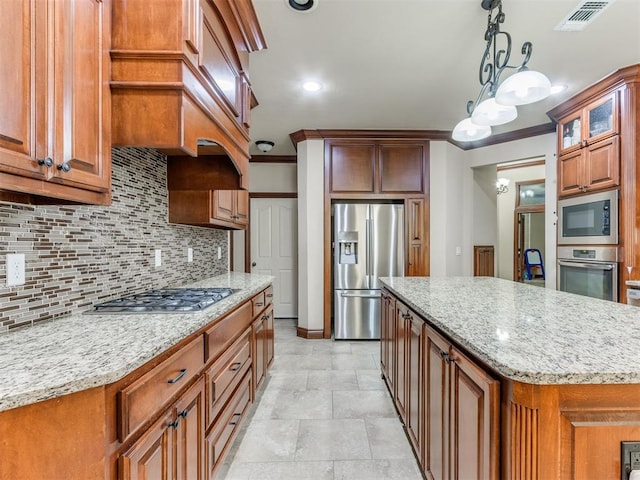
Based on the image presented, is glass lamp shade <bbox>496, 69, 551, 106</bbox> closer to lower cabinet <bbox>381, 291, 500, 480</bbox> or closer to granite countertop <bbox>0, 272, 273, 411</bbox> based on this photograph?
lower cabinet <bbox>381, 291, 500, 480</bbox>

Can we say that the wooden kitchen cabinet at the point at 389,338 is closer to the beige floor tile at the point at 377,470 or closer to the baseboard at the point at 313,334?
the beige floor tile at the point at 377,470

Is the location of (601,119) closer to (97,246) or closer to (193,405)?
(193,405)

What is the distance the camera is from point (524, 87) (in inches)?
64.2

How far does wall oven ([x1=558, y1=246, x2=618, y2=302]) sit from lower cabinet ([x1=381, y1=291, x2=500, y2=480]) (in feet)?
6.94

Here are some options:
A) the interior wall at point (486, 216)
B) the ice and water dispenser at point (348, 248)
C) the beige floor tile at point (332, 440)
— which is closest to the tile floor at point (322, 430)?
the beige floor tile at point (332, 440)

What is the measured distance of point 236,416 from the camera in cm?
190

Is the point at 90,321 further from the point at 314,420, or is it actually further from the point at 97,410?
the point at 314,420

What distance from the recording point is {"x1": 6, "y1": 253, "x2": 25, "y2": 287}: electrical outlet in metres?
1.11

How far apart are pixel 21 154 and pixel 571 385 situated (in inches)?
59.8

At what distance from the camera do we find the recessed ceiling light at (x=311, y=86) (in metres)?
2.85

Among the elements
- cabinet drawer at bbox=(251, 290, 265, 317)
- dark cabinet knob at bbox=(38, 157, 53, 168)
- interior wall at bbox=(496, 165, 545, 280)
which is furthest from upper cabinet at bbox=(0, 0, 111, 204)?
interior wall at bbox=(496, 165, 545, 280)

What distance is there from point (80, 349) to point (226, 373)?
847 millimetres

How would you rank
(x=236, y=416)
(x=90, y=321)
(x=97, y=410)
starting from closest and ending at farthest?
(x=97, y=410) < (x=90, y=321) < (x=236, y=416)

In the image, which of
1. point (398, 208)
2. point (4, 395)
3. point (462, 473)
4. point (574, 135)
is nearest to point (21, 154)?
point (4, 395)
